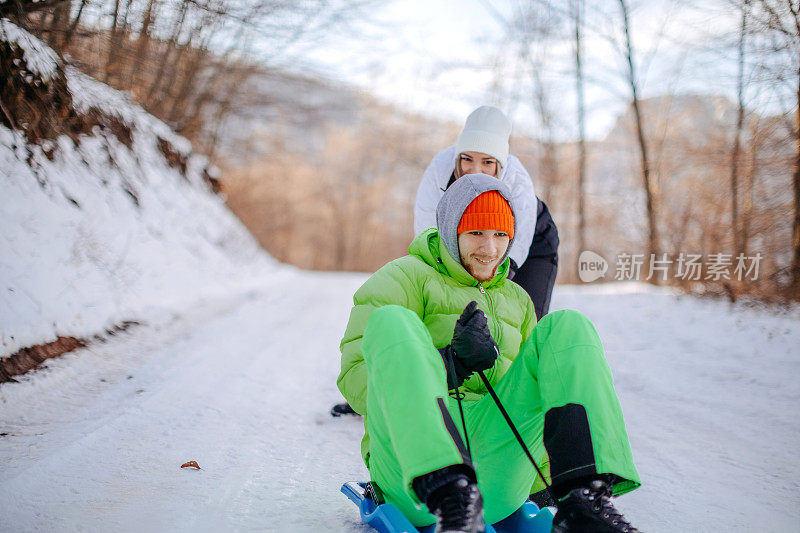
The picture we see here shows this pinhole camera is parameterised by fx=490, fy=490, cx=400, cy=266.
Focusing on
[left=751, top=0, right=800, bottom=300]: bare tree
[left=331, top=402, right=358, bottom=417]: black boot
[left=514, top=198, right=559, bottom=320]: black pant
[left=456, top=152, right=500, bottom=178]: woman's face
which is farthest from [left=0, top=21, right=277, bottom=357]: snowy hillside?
[left=751, top=0, right=800, bottom=300]: bare tree

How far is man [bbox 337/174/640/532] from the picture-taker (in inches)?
43.3

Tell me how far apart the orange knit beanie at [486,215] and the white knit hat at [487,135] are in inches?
46.0

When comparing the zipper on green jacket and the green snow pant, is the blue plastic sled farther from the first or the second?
the zipper on green jacket

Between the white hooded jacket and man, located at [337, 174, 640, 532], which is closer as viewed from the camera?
man, located at [337, 174, 640, 532]

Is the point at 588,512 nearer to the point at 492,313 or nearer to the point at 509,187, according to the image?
the point at 492,313

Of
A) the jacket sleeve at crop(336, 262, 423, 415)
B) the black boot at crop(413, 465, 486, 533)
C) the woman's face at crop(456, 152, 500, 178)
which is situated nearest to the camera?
the black boot at crop(413, 465, 486, 533)

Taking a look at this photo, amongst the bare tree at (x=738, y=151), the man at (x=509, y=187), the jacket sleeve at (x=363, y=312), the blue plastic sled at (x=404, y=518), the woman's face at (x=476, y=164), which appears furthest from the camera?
the bare tree at (x=738, y=151)

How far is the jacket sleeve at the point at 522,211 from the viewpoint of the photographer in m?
2.35

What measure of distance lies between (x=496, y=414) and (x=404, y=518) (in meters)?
0.37

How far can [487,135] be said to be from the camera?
2730 mm

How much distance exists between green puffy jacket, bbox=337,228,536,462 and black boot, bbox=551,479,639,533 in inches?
15.6

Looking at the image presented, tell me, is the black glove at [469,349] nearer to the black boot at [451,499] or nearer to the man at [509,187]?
the black boot at [451,499]

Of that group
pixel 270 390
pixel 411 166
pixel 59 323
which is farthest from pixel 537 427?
pixel 411 166

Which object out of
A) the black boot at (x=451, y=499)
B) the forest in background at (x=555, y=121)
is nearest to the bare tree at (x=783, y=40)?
the forest in background at (x=555, y=121)
